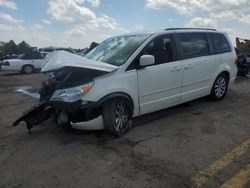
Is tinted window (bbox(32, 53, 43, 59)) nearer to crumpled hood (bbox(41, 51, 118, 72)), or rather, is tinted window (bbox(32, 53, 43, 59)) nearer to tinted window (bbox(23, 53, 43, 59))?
tinted window (bbox(23, 53, 43, 59))

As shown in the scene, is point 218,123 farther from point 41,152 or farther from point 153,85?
point 41,152

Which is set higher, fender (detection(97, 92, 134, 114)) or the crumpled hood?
the crumpled hood

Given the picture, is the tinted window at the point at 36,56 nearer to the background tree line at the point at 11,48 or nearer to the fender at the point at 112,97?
the fender at the point at 112,97

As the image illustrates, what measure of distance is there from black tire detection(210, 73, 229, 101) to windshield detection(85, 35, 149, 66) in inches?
105

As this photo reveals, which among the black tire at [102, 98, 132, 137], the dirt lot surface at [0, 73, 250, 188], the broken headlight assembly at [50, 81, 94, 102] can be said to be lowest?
the dirt lot surface at [0, 73, 250, 188]

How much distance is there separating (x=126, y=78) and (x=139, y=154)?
1382mm

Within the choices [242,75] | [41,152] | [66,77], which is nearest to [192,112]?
[66,77]

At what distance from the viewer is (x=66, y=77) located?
188 inches

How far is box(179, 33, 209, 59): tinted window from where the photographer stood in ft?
19.3

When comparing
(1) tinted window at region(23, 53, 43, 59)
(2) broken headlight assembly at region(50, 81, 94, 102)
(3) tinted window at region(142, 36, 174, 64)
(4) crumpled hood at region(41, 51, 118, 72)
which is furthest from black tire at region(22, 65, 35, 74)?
(2) broken headlight assembly at region(50, 81, 94, 102)

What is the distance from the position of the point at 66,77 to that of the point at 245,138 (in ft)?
10.6

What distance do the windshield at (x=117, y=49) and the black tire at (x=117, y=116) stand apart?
2.38 ft

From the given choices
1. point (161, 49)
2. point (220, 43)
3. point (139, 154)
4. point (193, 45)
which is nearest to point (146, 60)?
point (161, 49)

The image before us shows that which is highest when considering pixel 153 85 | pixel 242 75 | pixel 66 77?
pixel 66 77
